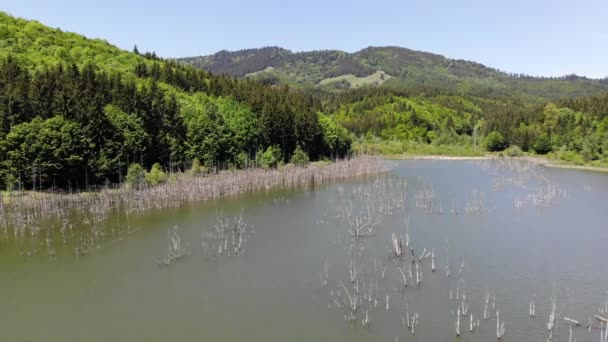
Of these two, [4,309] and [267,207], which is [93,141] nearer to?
[267,207]

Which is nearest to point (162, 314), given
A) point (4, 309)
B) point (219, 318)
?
point (219, 318)

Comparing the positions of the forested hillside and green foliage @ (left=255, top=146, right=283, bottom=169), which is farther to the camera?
green foliage @ (left=255, top=146, right=283, bottom=169)

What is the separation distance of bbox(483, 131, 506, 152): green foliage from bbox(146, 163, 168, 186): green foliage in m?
85.2

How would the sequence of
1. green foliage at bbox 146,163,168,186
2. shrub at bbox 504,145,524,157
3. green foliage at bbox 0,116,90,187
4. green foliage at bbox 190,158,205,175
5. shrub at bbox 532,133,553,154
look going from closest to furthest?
1. green foliage at bbox 0,116,90,187
2. green foliage at bbox 146,163,168,186
3. green foliage at bbox 190,158,205,175
4. shrub at bbox 532,133,553,154
5. shrub at bbox 504,145,524,157

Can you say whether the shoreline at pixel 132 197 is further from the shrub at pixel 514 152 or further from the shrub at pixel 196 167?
the shrub at pixel 514 152

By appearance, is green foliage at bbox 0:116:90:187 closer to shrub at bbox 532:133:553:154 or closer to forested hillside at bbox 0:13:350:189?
forested hillside at bbox 0:13:350:189

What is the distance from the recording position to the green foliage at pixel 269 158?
201ft

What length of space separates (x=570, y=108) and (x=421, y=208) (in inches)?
4043

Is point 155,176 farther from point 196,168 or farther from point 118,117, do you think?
point 196,168

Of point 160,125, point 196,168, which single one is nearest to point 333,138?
point 196,168

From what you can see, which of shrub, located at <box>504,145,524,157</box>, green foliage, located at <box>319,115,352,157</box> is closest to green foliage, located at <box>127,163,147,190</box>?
green foliage, located at <box>319,115,352,157</box>

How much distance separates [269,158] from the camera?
6197 centimetres

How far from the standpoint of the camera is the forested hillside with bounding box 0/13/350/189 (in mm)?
39188

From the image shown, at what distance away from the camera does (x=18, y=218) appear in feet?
94.8
